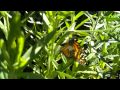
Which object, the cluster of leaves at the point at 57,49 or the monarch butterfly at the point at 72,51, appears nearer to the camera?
the cluster of leaves at the point at 57,49

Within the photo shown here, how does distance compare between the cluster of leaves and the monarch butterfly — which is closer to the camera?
the cluster of leaves

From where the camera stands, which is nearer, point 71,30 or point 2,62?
point 2,62
